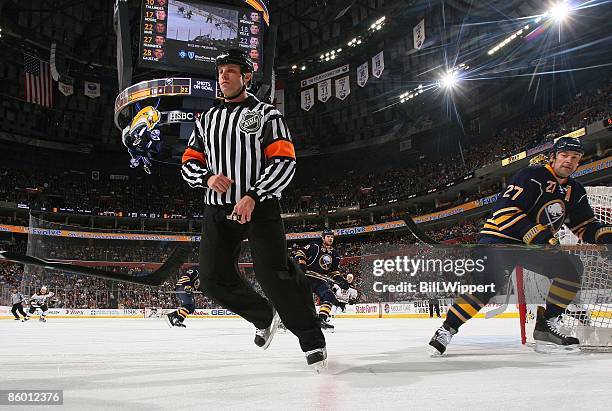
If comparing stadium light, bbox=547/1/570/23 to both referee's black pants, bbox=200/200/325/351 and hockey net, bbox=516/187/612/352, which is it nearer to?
hockey net, bbox=516/187/612/352

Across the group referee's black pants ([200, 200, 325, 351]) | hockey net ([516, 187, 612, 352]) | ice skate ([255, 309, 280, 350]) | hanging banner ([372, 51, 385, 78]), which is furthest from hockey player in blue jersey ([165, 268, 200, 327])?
hanging banner ([372, 51, 385, 78])

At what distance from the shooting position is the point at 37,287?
51.7 ft

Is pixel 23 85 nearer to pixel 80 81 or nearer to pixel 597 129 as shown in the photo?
pixel 80 81

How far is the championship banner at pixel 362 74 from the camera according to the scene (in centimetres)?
3066

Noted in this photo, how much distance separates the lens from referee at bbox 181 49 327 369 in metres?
3.00

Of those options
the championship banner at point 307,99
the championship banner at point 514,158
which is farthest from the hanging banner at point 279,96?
the championship banner at point 514,158

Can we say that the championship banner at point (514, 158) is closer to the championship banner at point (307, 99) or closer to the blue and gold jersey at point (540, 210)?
the championship banner at point (307, 99)

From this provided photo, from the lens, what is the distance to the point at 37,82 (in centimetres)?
3173

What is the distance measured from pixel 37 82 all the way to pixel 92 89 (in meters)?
4.38

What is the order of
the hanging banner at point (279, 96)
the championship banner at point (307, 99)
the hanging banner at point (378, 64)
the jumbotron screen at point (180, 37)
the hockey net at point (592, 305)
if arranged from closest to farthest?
1. the hockey net at point (592, 305)
2. the jumbotron screen at point (180, 37)
3. the hanging banner at point (378, 64)
4. the hanging banner at point (279, 96)
5. the championship banner at point (307, 99)

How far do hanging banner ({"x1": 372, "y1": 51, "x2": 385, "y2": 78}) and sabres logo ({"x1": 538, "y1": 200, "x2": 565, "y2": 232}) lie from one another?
2625 centimetres

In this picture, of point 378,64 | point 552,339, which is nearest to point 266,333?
point 552,339

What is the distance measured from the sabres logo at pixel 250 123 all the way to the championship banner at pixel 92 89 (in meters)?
36.1

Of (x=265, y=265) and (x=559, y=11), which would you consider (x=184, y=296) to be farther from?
(x=559, y=11)
